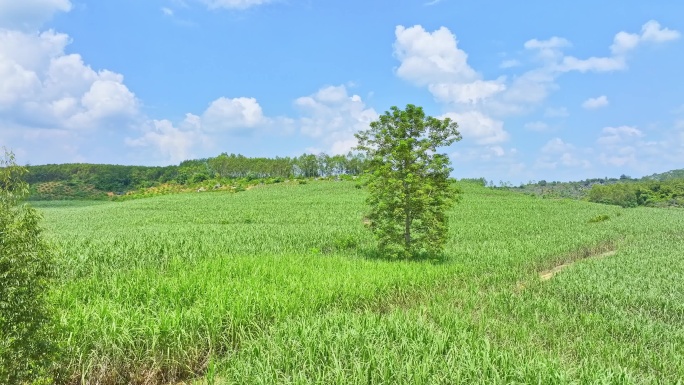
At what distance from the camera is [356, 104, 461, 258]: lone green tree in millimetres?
18062

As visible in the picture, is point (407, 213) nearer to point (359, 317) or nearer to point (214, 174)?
point (359, 317)

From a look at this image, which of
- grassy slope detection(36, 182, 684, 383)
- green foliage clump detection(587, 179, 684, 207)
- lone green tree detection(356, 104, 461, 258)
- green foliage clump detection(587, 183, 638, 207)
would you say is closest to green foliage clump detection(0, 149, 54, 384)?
grassy slope detection(36, 182, 684, 383)

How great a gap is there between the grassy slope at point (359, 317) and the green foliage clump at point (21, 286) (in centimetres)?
145

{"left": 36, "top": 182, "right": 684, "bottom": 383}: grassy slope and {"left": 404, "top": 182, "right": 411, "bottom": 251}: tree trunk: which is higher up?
{"left": 404, "top": 182, "right": 411, "bottom": 251}: tree trunk

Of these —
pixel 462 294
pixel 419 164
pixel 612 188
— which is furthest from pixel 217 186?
pixel 612 188

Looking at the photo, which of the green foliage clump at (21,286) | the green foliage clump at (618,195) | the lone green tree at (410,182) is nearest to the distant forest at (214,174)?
the green foliage clump at (618,195)

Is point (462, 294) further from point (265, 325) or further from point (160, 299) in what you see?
point (160, 299)

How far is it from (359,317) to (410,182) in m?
10.4

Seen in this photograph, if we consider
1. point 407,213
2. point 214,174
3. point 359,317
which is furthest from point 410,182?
point 214,174

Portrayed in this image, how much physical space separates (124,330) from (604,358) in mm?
8775

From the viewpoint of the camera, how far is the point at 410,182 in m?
17.8

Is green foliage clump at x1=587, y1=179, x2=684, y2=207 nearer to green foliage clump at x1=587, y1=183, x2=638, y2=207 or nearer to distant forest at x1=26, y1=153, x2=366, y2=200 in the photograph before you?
green foliage clump at x1=587, y1=183, x2=638, y2=207

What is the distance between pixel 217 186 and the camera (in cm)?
9619

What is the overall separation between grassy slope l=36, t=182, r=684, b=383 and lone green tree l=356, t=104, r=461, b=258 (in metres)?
1.74
